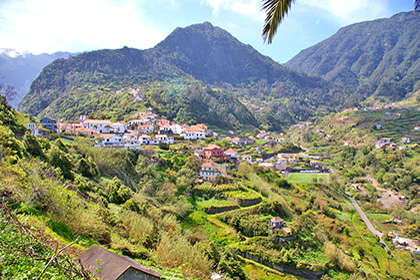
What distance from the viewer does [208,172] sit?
94.8 feet

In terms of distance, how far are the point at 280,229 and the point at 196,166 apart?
1275cm

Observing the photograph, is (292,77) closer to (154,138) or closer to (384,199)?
(384,199)

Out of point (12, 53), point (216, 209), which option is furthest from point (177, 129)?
point (12, 53)

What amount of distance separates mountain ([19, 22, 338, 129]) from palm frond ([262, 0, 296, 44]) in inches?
2369

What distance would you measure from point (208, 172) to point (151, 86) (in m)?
77.0

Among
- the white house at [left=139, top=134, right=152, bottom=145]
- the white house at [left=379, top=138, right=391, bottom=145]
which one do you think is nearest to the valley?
the white house at [left=379, top=138, right=391, bottom=145]

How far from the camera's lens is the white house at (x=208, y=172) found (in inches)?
1128

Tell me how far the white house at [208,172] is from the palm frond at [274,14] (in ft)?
82.7

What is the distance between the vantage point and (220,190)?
83.4ft

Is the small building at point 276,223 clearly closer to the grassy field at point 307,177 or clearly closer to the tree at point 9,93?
the grassy field at point 307,177

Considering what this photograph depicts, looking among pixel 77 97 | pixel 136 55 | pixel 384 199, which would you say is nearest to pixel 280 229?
pixel 384 199

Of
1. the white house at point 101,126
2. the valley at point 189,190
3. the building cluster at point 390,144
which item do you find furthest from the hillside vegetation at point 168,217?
the building cluster at point 390,144

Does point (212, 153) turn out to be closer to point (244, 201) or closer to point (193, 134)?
point (244, 201)

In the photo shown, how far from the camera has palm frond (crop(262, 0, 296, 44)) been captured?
3.50 m
